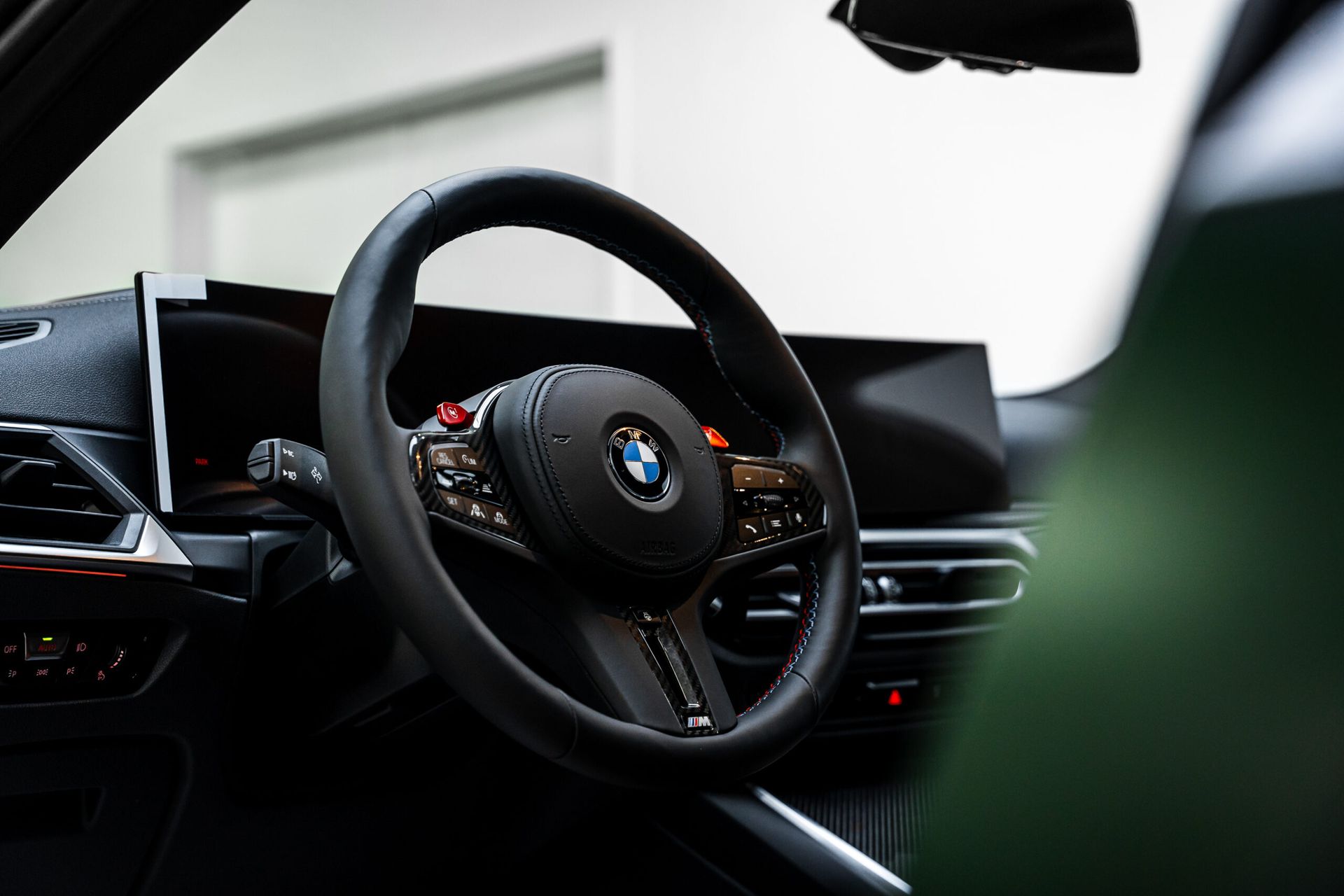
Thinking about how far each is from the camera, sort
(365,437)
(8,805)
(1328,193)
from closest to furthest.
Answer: (1328,193)
(365,437)
(8,805)

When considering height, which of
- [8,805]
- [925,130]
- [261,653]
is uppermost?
[925,130]

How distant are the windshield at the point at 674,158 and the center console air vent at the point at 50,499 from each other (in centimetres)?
141

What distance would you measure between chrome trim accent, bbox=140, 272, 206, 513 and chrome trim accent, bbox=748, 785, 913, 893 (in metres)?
0.72

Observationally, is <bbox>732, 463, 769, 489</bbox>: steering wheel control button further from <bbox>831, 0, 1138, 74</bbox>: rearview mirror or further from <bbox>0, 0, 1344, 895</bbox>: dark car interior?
<bbox>831, 0, 1138, 74</bbox>: rearview mirror

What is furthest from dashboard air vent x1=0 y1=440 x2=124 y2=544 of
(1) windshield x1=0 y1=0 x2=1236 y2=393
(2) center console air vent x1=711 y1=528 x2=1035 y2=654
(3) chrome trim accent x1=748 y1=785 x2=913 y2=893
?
(1) windshield x1=0 y1=0 x2=1236 y2=393

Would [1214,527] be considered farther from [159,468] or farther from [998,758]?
[159,468]

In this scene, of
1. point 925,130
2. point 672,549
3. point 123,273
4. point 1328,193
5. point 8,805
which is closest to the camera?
point 1328,193

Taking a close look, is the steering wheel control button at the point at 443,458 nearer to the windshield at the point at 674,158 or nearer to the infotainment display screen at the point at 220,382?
the infotainment display screen at the point at 220,382

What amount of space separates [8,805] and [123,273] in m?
4.95

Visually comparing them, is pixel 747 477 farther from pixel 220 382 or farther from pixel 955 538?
pixel 955 538

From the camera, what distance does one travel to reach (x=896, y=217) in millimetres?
3393

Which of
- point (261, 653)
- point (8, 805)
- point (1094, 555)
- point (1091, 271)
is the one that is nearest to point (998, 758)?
point (1094, 555)

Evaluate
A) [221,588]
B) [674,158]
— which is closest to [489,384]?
[221,588]

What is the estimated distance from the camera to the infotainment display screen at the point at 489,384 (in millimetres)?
1093
